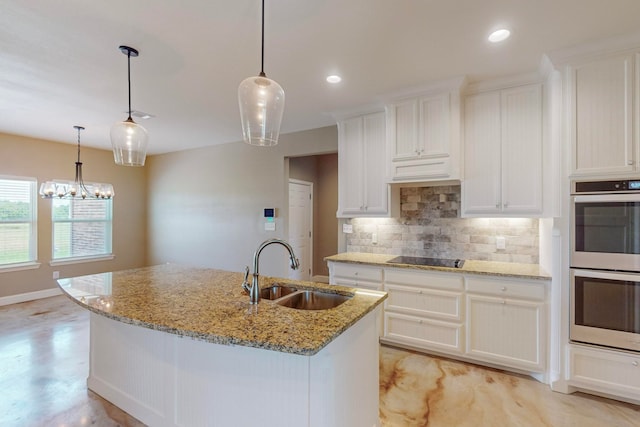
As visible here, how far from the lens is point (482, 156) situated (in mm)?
2861

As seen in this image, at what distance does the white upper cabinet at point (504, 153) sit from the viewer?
2646 mm

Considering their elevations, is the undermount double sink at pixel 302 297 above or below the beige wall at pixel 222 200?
below

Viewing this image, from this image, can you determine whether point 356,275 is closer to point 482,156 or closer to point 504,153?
point 482,156

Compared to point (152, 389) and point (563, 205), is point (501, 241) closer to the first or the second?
point (563, 205)

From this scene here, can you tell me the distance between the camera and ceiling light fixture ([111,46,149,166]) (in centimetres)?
222

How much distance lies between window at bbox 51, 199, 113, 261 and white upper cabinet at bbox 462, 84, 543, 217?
21.0 feet

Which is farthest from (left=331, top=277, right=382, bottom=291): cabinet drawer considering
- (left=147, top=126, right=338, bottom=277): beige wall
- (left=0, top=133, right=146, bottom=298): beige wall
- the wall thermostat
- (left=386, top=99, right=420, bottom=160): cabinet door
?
(left=0, top=133, right=146, bottom=298): beige wall

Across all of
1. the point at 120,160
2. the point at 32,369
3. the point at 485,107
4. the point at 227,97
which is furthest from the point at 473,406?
the point at 32,369

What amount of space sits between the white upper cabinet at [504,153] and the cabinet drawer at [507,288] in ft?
2.03

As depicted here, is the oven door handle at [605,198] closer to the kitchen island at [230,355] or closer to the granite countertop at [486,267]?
the granite countertop at [486,267]

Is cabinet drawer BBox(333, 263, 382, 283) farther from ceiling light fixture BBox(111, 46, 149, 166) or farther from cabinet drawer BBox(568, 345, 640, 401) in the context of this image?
ceiling light fixture BBox(111, 46, 149, 166)

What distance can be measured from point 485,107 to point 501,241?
53.1 inches

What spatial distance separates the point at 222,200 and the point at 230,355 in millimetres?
4134

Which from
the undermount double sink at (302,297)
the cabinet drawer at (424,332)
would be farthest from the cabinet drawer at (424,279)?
the undermount double sink at (302,297)
